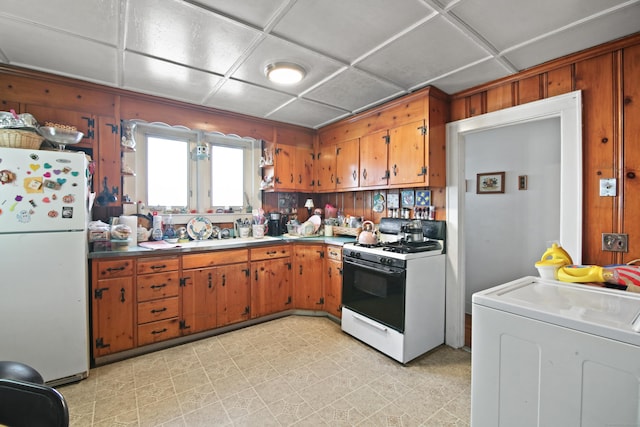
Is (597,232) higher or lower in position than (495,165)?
lower

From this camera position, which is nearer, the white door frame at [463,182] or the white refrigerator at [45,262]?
the white refrigerator at [45,262]

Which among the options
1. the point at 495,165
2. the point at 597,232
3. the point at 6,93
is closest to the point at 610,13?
the point at 597,232

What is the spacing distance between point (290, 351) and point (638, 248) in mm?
2694

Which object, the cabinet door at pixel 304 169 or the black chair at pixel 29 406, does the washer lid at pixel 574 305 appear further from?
the cabinet door at pixel 304 169

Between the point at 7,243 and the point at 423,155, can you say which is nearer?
the point at 7,243

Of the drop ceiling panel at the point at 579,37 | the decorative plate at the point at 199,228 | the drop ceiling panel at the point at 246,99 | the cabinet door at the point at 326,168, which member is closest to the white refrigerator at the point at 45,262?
the decorative plate at the point at 199,228

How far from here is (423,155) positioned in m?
2.69

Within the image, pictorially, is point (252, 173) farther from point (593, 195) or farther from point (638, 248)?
point (638, 248)

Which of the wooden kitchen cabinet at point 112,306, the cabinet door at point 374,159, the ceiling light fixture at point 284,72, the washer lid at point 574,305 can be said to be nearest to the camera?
the washer lid at point 574,305

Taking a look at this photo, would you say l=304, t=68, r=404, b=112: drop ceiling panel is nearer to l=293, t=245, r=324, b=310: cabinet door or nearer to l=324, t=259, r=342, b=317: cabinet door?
l=293, t=245, r=324, b=310: cabinet door

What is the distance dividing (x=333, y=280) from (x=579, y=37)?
286 cm

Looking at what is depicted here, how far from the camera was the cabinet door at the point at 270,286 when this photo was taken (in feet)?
10.4

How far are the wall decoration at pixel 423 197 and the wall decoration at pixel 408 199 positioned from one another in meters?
0.06

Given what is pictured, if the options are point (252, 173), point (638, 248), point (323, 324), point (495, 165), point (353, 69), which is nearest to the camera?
point (638, 248)
